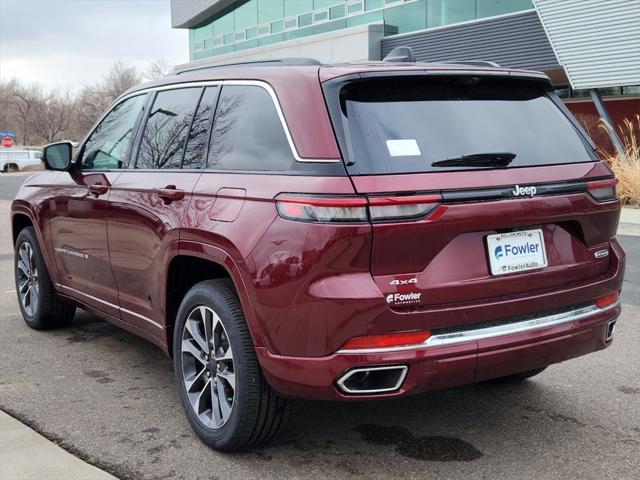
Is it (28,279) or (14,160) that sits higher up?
(28,279)

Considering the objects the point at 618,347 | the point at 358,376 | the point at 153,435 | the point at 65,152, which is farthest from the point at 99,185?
the point at 618,347

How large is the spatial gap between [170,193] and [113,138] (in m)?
1.23

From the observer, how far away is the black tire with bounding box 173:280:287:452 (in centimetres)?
319

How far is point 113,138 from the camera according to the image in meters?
4.74

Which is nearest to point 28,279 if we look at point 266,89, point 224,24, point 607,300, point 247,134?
point 247,134

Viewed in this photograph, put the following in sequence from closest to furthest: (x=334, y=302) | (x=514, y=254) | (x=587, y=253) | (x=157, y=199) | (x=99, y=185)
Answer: (x=334, y=302)
(x=514, y=254)
(x=587, y=253)
(x=157, y=199)
(x=99, y=185)

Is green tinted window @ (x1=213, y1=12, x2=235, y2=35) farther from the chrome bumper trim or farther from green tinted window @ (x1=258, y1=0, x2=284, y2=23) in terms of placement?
the chrome bumper trim

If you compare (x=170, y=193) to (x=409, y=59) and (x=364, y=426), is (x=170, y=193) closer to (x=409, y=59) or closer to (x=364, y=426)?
(x=409, y=59)

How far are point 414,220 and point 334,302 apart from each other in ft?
1.50

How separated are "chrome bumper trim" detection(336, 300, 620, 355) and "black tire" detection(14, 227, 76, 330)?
11.2ft

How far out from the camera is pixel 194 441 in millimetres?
3578

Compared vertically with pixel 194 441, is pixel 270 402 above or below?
above

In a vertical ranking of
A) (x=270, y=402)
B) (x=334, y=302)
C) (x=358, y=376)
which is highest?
(x=334, y=302)

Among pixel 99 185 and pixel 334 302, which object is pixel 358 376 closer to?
pixel 334 302
